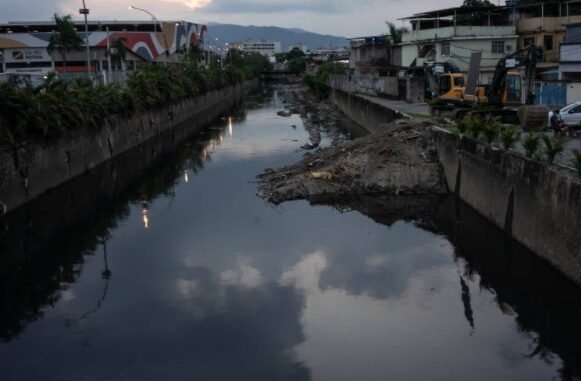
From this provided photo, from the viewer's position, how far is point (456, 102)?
127 ft

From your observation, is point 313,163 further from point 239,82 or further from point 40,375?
point 239,82

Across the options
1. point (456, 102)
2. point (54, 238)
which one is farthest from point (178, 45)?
point (54, 238)

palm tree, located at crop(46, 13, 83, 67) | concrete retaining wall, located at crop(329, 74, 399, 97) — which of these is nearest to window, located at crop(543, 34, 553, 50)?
concrete retaining wall, located at crop(329, 74, 399, 97)

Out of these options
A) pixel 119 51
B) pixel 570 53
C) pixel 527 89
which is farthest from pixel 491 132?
pixel 119 51

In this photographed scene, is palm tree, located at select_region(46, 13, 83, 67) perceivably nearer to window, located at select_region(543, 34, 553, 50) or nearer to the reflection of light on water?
window, located at select_region(543, 34, 553, 50)

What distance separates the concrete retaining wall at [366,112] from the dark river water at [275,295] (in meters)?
13.8

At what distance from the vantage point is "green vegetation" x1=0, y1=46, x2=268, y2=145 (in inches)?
985

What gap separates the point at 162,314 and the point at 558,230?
9887mm

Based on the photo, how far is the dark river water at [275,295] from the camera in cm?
1332

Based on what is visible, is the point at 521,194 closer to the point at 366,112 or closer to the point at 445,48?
the point at 366,112

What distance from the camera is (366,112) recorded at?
52.2m

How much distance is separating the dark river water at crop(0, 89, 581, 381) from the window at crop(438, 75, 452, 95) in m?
18.0

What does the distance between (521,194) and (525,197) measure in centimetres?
32

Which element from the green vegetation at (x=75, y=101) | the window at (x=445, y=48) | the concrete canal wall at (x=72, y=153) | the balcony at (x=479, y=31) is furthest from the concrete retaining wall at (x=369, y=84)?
the green vegetation at (x=75, y=101)
